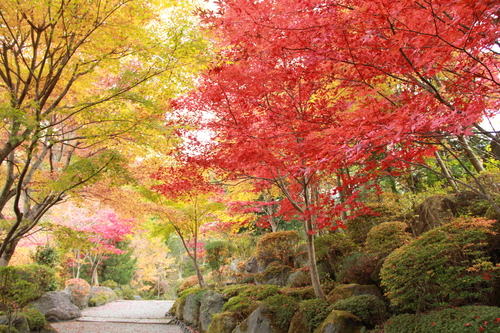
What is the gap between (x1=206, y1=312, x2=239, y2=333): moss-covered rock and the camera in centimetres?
620

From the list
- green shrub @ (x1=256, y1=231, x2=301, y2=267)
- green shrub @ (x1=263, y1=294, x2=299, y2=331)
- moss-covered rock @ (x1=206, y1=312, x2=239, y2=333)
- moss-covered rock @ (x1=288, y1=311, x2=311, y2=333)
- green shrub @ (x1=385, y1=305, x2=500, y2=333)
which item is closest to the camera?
green shrub @ (x1=385, y1=305, x2=500, y2=333)

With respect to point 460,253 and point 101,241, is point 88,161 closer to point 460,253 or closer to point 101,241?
point 460,253

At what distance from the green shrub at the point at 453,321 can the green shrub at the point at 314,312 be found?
113 centimetres

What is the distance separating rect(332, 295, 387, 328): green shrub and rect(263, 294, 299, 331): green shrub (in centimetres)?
119

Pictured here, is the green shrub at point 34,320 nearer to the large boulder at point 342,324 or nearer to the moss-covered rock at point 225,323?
the moss-covered rock at point 225,323

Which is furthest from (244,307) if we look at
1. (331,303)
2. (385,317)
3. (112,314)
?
(112,314)

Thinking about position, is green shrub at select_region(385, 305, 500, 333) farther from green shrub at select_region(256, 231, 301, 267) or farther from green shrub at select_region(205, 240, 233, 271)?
green shrub at select_region(205, 240, 233, 271)

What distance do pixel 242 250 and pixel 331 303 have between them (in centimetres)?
932

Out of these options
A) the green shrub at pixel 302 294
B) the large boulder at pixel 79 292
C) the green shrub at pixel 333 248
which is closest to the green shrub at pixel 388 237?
the green shrub at pixel 333 248

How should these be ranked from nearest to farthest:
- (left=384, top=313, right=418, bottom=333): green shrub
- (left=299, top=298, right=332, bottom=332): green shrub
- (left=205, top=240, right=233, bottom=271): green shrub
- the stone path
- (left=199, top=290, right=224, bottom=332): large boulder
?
(left=384, top=313, right=418, bottom=333): green shrub
(left=299, top=298, right=332, bottom=332): green shrub
(left=199, top=290, right=224, bottom=332): large boulder
the stone path
(left=205, top=240, right=233, bottom=271): green shrub

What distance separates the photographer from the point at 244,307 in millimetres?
6480

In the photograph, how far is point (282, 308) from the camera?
5316mm

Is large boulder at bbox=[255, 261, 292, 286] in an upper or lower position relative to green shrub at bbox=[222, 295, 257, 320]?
upper

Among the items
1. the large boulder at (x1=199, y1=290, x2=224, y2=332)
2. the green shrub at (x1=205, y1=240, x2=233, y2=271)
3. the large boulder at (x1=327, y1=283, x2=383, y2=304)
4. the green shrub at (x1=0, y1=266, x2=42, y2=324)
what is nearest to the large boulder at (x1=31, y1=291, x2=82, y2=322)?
the green shrub at (x1=0, y1=266, x2=42, y2=324)
